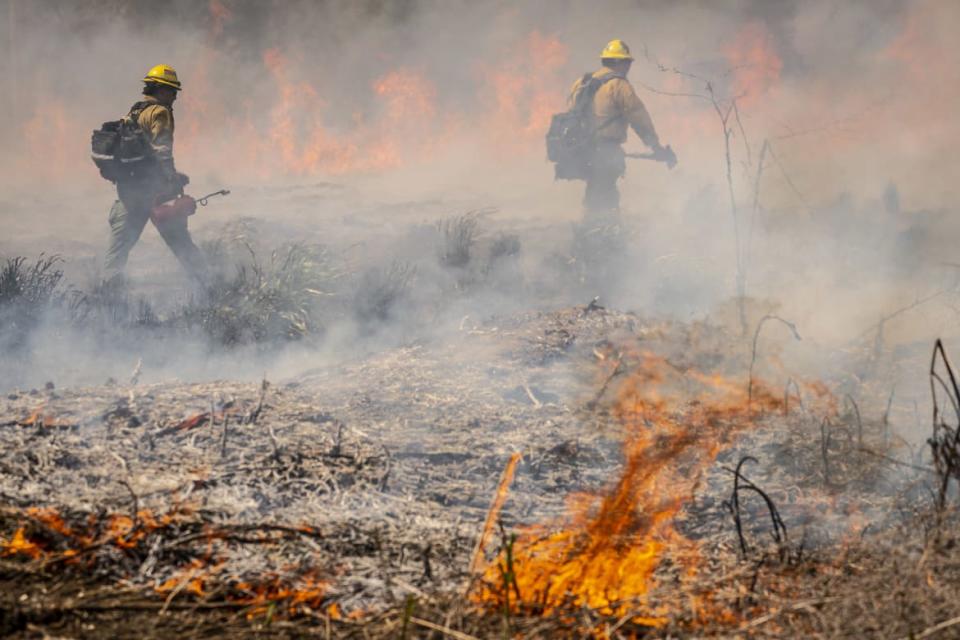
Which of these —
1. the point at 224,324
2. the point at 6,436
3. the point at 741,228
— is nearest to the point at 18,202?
the point at 224,324

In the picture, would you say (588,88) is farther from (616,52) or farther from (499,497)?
(499,497)

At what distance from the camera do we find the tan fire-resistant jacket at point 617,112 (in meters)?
9.73

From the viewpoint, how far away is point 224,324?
294 inches

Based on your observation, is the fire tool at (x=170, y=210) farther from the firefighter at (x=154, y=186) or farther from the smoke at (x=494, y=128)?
the smoke at (x=494, y=128)

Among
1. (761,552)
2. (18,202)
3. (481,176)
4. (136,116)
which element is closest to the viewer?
(761,552)

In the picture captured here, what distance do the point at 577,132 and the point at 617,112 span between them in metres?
0.48

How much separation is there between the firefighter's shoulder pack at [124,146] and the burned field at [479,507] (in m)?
3.74

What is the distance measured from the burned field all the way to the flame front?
14 mm

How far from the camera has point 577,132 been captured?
9977 millimetres

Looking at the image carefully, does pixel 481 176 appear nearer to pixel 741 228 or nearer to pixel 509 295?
pixel 741 228

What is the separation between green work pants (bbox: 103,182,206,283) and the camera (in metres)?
8.41

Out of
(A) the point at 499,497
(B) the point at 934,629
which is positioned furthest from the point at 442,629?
(A) the point at 499,497

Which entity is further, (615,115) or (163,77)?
(615,115)

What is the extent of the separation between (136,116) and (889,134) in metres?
12.2
